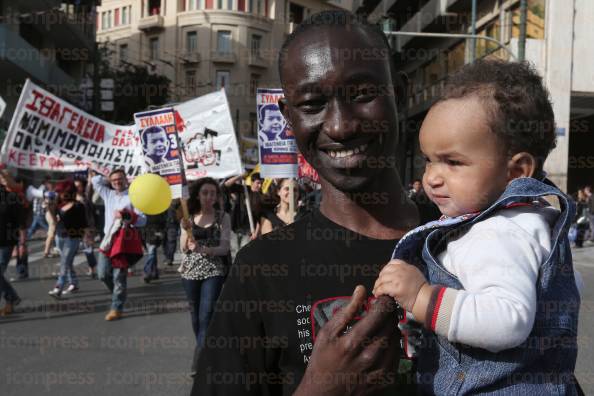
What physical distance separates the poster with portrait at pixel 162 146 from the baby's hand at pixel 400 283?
5.35m

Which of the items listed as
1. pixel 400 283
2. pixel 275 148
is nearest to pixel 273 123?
pixel 275 148

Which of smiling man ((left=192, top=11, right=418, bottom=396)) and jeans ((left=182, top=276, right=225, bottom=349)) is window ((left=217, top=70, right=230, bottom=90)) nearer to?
jeans ((left=182, top=276, right=225, bottom=349))

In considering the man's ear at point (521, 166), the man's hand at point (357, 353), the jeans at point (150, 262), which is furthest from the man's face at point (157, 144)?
the man's hand at point (357, 353)

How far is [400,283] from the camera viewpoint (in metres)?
1.30

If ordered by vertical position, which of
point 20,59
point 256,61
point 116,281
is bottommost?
point 116,281

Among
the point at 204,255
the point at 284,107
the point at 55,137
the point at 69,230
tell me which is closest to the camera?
the point at 284,107

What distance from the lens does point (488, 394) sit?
135 centimetres

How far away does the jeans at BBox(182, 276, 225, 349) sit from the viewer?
568cm

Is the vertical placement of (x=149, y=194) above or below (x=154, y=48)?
below

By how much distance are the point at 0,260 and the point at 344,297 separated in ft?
24.5

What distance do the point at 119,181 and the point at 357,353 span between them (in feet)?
23.8

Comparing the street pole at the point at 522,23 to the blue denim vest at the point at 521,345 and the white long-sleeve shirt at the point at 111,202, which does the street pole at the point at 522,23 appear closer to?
the white long-sleeve shirt at the point at 111,202

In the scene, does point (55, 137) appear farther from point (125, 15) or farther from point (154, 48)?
point (125, 15)

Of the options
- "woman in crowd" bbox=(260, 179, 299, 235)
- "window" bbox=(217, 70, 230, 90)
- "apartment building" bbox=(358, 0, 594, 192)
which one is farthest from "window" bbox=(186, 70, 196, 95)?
"woman in crowd" bbox=(260, 179, 299, 235)
